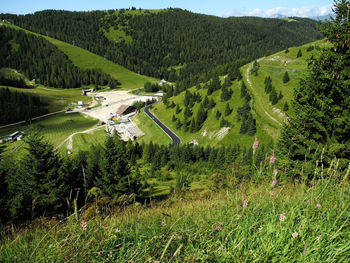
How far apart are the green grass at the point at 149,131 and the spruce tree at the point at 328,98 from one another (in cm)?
8459

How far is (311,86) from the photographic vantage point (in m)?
14.8

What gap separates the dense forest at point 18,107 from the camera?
130125 mm

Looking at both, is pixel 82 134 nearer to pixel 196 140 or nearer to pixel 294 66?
pixel 196 140

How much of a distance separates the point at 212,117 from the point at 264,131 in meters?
28.9

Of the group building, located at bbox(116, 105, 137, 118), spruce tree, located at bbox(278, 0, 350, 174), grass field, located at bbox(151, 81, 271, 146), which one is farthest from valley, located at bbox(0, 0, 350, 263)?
building, located at bbox(116, 105, 137, 118)

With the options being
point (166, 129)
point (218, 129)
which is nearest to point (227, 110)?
point (218, 129)

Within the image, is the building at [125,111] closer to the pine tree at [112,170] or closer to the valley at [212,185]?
the valley at [212,185]

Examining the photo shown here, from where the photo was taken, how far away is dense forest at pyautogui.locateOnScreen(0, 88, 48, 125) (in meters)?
130

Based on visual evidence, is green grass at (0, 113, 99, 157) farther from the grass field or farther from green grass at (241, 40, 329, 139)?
green grass at (241, 40, 329, 139)

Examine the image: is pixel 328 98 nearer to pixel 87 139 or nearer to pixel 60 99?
pixel 87 139

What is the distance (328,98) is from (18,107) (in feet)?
562

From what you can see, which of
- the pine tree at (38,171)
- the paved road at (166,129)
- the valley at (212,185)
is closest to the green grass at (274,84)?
the valley at (212,185)

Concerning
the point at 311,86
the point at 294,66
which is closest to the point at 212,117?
the point at 294,66

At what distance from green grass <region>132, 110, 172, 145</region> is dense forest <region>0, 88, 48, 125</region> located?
214 ft
